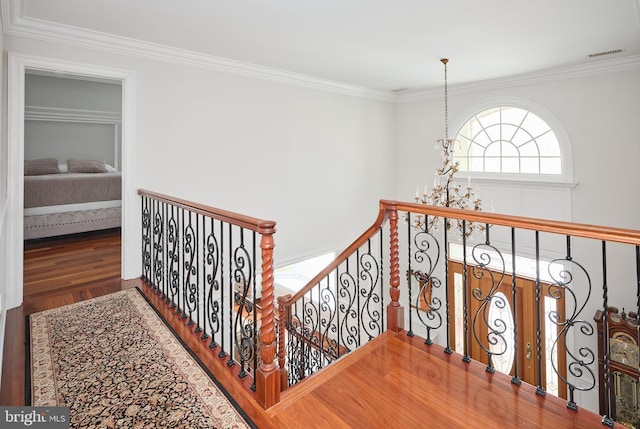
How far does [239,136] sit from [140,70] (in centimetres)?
128

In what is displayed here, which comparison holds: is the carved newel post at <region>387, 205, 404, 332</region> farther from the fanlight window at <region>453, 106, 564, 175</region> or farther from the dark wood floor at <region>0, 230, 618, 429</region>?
the fanlight window at <region>453, 106, 564, 175</region>

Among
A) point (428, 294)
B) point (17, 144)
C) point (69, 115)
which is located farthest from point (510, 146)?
point (69, 115)

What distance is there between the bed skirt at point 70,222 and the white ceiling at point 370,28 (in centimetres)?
282

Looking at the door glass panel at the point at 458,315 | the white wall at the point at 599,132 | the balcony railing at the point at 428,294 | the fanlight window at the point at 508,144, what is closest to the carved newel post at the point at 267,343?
the balcony railing at the point at 428,294

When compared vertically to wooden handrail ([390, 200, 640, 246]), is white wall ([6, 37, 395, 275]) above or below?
above

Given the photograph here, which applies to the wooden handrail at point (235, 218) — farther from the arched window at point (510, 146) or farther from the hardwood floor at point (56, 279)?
the arched window at point (510, 146)

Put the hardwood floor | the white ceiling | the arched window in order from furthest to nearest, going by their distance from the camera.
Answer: the arched window
the white ceiling
the hardwood floor

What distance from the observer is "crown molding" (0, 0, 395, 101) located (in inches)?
118

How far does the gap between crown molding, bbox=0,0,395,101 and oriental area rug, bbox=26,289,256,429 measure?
2356mm

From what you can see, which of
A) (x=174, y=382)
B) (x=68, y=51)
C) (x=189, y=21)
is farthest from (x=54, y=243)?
(x=174, y=382)

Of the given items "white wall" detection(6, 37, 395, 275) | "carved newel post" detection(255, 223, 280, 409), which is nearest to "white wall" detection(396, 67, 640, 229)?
"white wall" detection(6, 37, 395, 275)

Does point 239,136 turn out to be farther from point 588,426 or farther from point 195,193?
point 588,426

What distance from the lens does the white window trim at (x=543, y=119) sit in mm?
4859

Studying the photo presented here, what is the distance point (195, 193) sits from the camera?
4.23 m
